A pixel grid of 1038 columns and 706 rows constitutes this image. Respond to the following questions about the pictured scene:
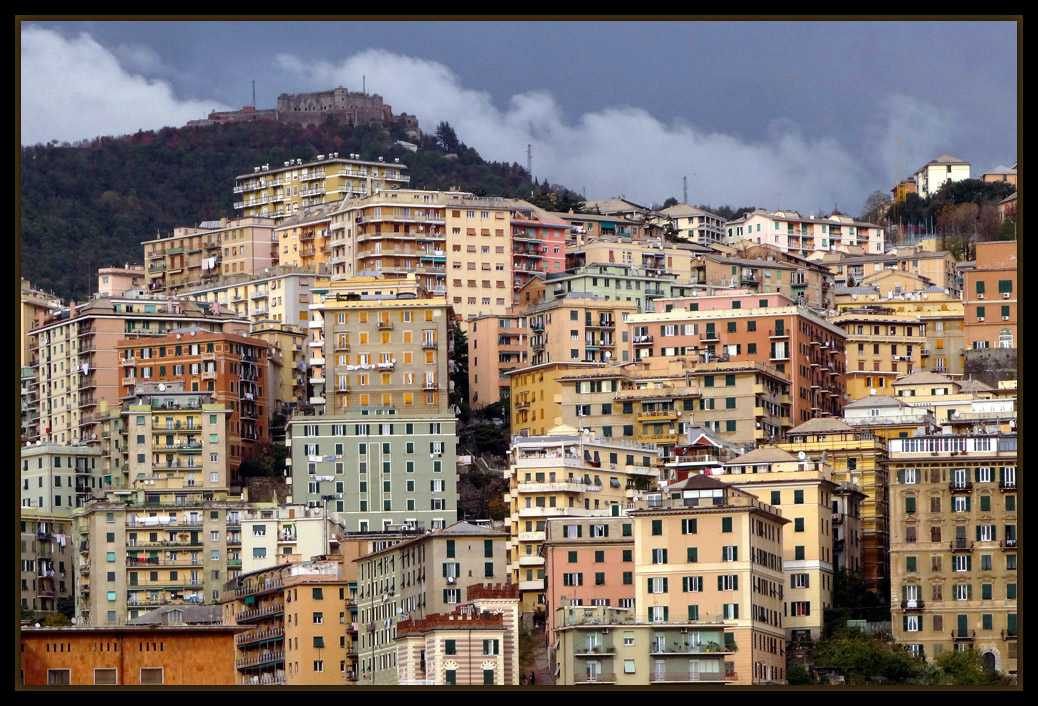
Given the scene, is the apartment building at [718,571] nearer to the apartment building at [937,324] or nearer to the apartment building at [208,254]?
the apartment building at [937,324]

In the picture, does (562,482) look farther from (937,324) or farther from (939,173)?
(939,173)

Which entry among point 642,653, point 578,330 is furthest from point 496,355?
point 642,653

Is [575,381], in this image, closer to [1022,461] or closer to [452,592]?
[452,592]

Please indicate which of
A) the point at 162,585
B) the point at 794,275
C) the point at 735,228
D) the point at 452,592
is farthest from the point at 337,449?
the point at 735,228

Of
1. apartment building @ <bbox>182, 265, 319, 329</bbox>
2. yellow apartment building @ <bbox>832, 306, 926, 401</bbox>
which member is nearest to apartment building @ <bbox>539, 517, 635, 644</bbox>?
yellow apartment building @ <bbox>832, 306, 926, 401</bbox>

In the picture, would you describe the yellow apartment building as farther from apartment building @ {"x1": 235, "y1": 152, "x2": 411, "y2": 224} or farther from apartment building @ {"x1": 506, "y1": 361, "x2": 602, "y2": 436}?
apartment building @ {"x1": 235, "y1": 152, "x2": 411, "y2": 224}

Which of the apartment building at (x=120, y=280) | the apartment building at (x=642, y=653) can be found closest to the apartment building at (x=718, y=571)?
the apartment building at (x=642, y=653)
